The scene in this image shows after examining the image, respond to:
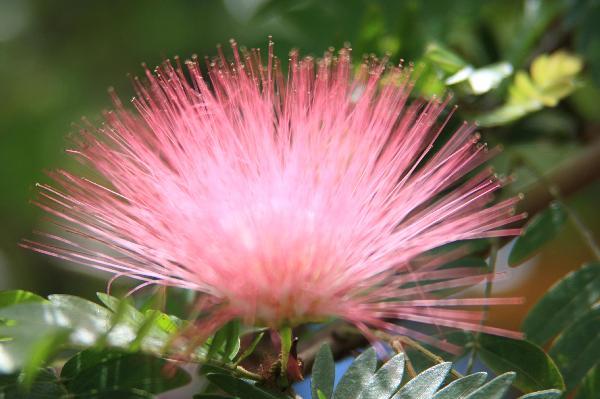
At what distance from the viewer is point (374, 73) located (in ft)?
5.54

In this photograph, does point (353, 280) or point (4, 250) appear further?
point (4, 250)

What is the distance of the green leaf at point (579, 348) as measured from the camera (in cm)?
177

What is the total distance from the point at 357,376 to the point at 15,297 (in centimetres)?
59

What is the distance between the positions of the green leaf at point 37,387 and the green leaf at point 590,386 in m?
0.97

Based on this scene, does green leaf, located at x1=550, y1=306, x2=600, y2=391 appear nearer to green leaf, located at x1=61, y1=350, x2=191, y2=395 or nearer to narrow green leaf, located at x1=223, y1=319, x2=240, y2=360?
narrow green leaf, located at x1=223, y1=319, x2=240, y2=360

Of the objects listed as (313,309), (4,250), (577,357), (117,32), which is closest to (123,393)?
(313,309)

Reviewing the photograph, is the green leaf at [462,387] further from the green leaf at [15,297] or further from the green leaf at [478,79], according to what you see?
the green leaf at [478,79]

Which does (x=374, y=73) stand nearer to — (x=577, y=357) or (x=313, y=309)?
(x=313, y=309)

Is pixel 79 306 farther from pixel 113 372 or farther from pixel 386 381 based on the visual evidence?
pixel 386 381

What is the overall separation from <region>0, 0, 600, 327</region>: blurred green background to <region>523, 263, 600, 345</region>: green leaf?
525 mm

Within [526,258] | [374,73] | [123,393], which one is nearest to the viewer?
[123,393]

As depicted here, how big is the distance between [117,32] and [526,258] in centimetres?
287

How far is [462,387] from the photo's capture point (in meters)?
1.44

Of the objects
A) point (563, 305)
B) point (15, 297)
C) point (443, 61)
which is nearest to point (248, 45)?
point (443, 61)
